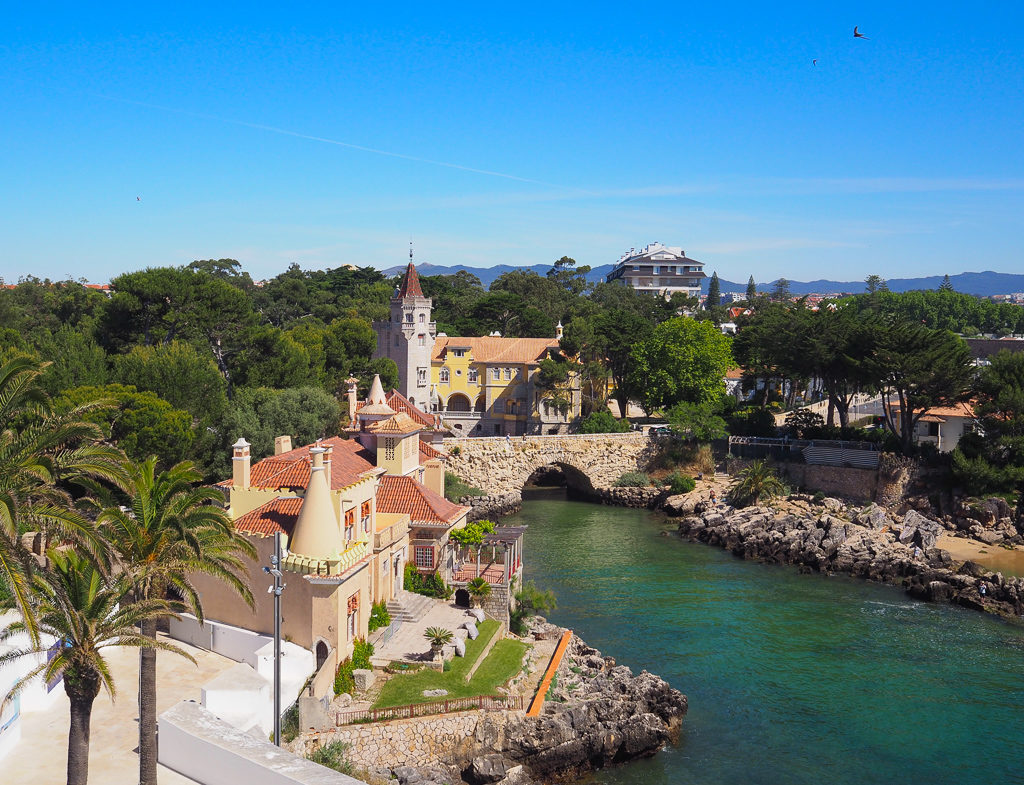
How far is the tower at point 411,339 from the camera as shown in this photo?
7519 centimetres

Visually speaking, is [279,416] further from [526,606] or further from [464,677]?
[464,677]

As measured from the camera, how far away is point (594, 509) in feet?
195

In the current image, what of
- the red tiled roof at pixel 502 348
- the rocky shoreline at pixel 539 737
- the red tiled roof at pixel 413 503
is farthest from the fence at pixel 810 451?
the rocky shoreline at pixel 539 737

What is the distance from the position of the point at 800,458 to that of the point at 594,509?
12.7 m

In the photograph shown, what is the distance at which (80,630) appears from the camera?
15430 mm

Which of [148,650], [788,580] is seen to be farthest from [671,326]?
[148,650]

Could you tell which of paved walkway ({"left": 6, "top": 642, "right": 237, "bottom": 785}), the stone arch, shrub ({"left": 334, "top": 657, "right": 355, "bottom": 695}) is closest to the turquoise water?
shrub ({"left": 334, "top": 657, "right": 355, "bottom": 695})

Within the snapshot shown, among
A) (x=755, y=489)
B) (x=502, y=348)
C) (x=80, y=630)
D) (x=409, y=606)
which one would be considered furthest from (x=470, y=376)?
(x=80, y=630)

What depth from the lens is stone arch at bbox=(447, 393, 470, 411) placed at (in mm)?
79688

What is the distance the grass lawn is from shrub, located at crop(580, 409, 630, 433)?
38.0 meters

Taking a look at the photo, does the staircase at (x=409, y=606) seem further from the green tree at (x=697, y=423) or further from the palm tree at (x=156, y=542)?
the green tree at (x=697, y=423)

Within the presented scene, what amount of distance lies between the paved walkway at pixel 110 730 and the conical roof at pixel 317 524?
3371 mm

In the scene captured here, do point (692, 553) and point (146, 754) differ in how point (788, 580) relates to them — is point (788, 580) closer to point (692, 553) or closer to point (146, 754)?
point (692, 553)

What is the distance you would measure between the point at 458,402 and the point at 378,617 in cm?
5256
